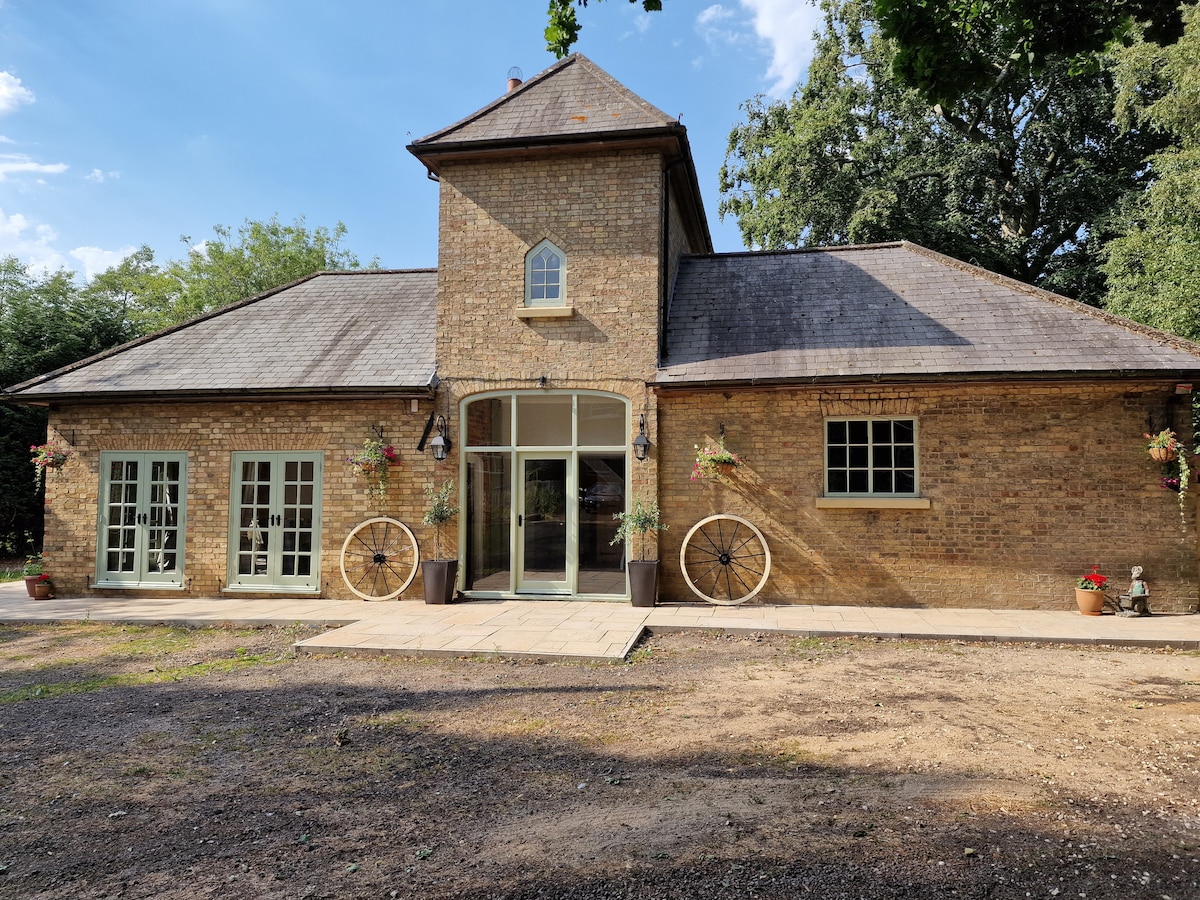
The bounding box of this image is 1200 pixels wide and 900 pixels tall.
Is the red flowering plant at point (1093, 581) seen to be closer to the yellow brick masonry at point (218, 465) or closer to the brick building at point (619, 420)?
the brick building at point (619, 420)

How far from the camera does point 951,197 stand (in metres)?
20.4

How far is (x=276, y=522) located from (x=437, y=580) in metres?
2.63

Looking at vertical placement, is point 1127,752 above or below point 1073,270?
below

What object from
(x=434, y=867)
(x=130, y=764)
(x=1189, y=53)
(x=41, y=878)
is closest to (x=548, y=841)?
(x=434, y=867)

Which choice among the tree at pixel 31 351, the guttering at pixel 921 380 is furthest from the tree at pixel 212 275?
the guttering at pixel 921 380

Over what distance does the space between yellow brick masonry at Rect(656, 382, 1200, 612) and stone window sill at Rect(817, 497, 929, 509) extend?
0.09 m

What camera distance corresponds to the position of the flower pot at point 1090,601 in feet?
28.2

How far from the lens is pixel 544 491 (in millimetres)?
10195

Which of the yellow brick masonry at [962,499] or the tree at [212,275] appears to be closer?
the yellow brick masonry at [962,499]

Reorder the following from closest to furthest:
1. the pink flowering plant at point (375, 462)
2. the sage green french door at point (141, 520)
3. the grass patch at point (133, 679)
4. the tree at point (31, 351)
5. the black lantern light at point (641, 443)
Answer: the grass patch at point (133, 679)
the black lantern light at point (641, 443)
the pink flowering plant at point (375, 462)
the sage green french door at point (141, 520)
the tree at point (31, 351)

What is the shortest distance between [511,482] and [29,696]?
5.67 meters

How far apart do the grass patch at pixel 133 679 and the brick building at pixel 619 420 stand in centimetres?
319

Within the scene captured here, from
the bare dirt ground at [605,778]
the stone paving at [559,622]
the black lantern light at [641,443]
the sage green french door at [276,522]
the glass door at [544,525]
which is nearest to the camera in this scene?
the bare dirt ground at [605,778]

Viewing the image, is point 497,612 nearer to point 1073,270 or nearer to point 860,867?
point 860,867
